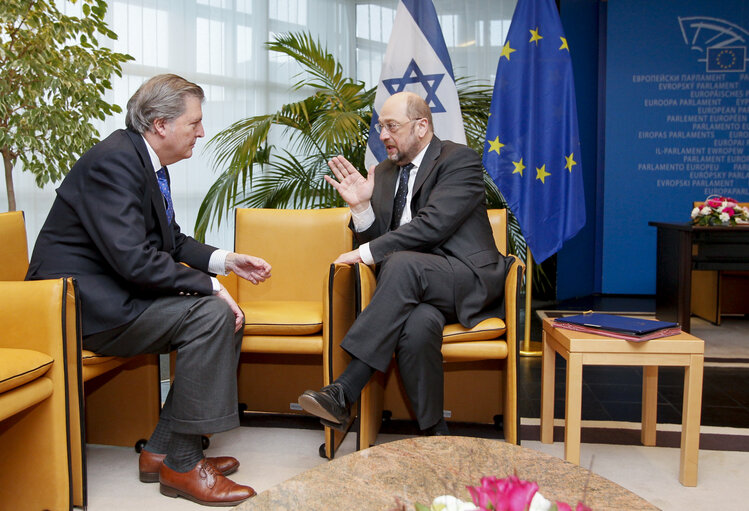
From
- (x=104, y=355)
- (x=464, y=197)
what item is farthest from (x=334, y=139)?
(x=104, y=355)

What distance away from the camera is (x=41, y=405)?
194 centimetres

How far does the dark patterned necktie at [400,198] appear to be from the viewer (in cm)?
280

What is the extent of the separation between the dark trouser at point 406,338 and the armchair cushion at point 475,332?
0.16 feet

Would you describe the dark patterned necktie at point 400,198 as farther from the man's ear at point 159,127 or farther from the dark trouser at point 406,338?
the man's ear at point 159,127

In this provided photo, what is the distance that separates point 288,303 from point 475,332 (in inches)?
33.9

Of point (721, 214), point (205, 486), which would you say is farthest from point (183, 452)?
point (721, 214)

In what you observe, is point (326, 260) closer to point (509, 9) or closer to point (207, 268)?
point (207, 268)

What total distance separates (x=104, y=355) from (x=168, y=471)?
43 centimetres

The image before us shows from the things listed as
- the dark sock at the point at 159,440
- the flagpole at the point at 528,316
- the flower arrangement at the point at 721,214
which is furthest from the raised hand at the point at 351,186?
the flower arrangement at the point at 721,214

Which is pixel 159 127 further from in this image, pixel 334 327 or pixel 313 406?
pixel 313 406

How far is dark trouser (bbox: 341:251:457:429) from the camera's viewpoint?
2291mm

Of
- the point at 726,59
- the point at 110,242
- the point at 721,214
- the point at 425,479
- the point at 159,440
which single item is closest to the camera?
the point at 425,479

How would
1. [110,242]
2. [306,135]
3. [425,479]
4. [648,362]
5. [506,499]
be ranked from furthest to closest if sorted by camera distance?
[306,135], [648,362], [110,242], [425,479], [506,499]

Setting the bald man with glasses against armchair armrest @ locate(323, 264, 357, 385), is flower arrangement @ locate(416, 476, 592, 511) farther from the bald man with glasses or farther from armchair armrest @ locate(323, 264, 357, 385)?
armchair armrest @ locate(323, 264, 357, 385)
